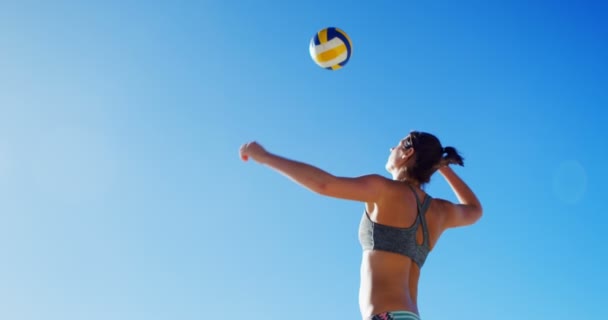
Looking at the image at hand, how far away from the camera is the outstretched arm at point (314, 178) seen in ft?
11.6

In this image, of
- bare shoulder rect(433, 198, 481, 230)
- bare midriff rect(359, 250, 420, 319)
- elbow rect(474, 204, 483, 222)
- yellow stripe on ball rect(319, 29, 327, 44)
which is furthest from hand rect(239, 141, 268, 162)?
yellow stripe on ball rect(319, 29, 327, 44)

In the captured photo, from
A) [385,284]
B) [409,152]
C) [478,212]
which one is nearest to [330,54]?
[478,212]

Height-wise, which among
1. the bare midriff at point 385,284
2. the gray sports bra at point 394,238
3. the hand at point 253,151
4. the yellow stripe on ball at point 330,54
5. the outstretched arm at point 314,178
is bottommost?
the bare midriff at point 385,284

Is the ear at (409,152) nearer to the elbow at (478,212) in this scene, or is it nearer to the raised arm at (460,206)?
the raised arm at (460,206)

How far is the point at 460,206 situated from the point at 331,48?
3779mm

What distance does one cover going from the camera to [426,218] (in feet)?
14.0

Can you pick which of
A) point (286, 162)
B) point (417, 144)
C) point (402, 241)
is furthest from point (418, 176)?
point (286, 162)

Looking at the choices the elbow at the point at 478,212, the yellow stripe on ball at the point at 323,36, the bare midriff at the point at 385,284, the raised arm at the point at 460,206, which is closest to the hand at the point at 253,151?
the bare midriff at the point at 385,284

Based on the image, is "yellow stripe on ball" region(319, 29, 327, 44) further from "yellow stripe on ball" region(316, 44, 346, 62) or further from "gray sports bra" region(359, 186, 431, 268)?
"gray sports bra" region(359, 186, 431, 268)

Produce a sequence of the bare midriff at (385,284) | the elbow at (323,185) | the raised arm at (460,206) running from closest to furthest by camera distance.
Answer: the elbow at (323,185)
the bare midriff at (385,284)
the raised arm at (460,206)

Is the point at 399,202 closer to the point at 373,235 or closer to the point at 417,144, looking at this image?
the point at 373,235

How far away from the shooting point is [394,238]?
4.02 meters

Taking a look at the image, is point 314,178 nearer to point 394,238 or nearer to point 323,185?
point 323,185

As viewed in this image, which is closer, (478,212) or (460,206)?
(460,206)
